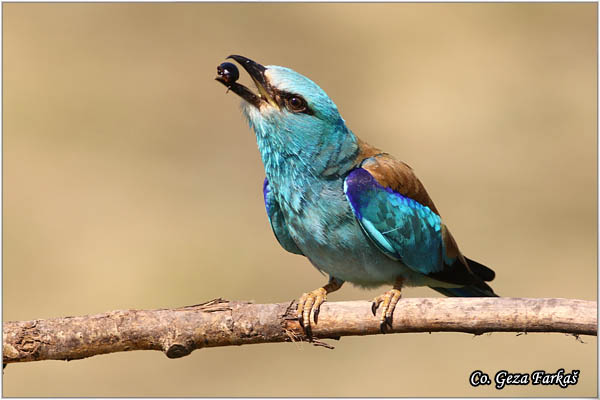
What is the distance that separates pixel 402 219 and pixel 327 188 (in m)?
0.37

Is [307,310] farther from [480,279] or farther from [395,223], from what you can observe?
[480,279]

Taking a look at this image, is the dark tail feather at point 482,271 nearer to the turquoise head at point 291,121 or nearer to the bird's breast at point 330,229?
the bird's breast at point 330,229

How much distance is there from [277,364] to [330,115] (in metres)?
4.17

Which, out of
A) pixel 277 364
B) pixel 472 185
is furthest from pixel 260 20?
pixel 277 364

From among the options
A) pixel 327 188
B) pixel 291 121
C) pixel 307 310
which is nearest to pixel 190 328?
pixel 307 310

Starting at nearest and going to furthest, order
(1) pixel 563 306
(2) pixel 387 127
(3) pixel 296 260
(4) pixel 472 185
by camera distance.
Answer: (1) pixel 563 306
(3) pixel 296 260
(4) pixel 472 185
(2) pixel 387 127

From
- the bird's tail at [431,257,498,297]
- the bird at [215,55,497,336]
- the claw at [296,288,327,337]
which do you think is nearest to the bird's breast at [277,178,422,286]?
the bird at [215,55,497,336]

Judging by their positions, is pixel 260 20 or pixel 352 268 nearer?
pixel 352 268

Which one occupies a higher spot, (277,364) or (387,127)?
(387,127)

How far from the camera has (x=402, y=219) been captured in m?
3.52

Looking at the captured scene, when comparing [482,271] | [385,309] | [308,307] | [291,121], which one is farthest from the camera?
[482,271]

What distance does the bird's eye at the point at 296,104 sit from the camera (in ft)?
11.2

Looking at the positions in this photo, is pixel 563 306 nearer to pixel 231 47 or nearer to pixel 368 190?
pixel 368 190

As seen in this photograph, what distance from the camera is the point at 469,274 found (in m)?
3.76
